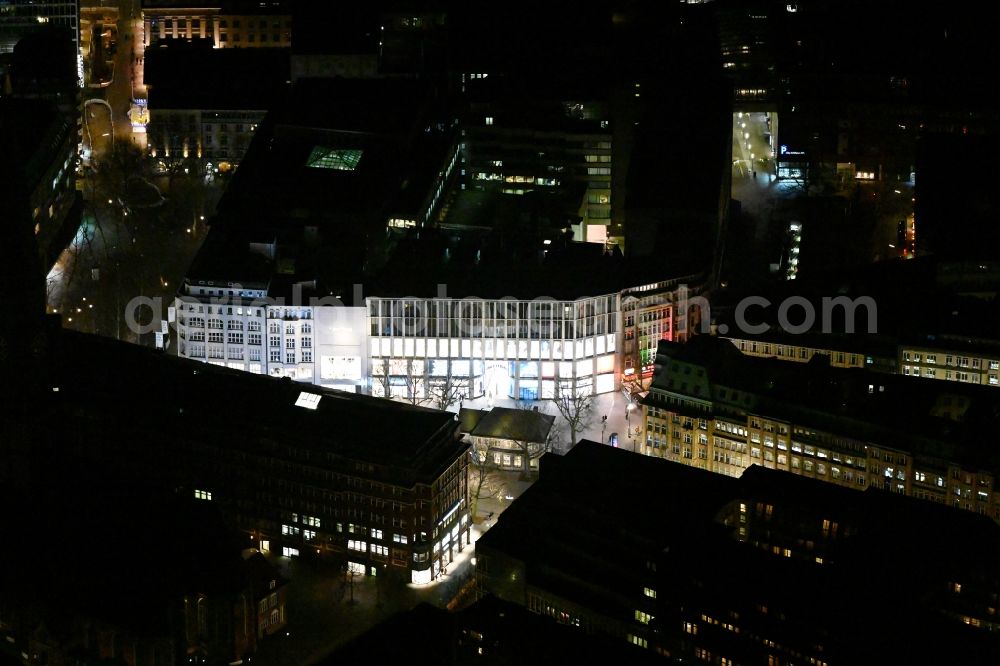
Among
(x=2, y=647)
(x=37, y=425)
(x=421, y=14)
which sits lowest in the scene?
(x=2, y=647)

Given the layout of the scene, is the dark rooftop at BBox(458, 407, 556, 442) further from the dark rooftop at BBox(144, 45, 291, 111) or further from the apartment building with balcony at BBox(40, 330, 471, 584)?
the dark rooftop at BBox(144, 45, 291, 111)

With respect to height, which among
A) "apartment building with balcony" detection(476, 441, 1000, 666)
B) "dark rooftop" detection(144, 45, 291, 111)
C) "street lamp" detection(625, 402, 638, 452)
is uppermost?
"dark rooftop" detection(144, 45, 291, 111)

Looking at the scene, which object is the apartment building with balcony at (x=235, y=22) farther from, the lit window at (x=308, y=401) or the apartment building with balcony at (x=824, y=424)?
the lit window at (x=308, y=401)

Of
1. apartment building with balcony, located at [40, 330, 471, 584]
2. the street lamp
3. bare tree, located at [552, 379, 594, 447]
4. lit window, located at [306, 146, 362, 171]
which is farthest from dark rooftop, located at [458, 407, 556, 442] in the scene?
lit window, located at [306, 146, 362, 171]

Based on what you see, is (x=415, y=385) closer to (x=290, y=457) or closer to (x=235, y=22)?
(x=290, y=457)

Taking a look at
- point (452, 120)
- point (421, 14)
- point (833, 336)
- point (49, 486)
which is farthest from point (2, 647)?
point (421, 14)

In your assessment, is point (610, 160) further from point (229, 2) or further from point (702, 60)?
point (229, 2)
